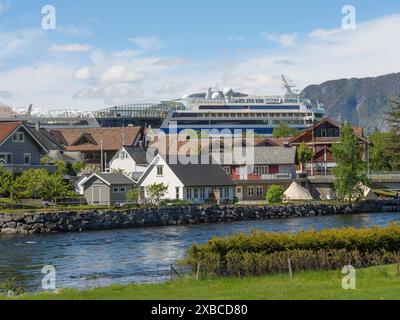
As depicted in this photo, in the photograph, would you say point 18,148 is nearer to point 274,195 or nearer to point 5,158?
point 5,158

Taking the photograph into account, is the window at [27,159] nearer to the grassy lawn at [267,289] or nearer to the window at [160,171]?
the window at [160,171]

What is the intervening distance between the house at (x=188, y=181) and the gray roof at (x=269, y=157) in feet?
44.6

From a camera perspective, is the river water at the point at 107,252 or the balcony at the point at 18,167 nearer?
the river water at the point at 107,252

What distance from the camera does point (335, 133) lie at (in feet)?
365

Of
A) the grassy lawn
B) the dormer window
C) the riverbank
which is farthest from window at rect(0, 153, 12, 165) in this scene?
the grassy lawn

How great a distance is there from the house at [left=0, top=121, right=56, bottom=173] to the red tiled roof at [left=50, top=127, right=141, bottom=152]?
39.7 meters

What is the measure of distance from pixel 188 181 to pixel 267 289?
5410 cm

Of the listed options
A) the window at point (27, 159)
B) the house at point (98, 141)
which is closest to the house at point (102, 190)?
the window at point (27, 159)

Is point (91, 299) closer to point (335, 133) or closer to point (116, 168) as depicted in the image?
point (116, 168)

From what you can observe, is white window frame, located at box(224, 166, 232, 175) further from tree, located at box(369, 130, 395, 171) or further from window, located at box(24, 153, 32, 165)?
tree, located at box(369, 130, 395, 171)

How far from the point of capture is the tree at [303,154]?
332ft

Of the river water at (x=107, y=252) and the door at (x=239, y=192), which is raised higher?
the door at (x=239, y=192)

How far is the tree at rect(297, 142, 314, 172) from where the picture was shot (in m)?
101
